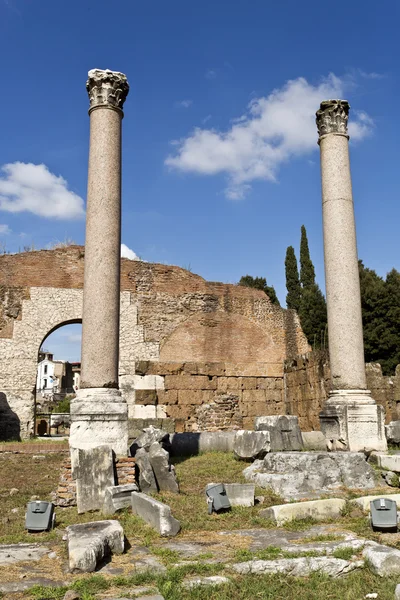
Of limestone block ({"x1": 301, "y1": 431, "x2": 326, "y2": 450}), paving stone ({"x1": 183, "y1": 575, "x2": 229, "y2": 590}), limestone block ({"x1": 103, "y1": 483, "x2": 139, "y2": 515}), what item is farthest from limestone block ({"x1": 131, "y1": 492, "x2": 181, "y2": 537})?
limestone block ({"x1": 301, "y1": 431, "x2": 326, "y2": 450})

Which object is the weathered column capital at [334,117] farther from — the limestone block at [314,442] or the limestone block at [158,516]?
the limestone block at [158,516]

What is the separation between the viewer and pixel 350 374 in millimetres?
10570

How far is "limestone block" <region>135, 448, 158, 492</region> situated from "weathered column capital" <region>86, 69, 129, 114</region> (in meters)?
5.88

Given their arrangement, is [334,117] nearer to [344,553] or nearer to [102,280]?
[102,280]

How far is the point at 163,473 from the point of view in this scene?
8.10 metres

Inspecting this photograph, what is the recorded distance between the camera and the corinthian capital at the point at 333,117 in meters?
11.7

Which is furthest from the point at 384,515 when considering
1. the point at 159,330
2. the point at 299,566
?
the point at 159,330

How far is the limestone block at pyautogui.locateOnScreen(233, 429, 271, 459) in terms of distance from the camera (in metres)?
9.86

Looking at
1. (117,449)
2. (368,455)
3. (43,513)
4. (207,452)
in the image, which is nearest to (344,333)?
(368,455)

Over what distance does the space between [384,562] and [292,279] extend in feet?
130

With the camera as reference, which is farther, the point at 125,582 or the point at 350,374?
the point at 350,374

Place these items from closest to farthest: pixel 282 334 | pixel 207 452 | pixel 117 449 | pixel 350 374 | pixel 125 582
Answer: pixel 125 582 < pixel 117 449 < pixel 350 374 < pixel 207 452 < pixel 282 334

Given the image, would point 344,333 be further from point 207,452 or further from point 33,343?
point 33,343

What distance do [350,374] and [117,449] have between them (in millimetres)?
4480
